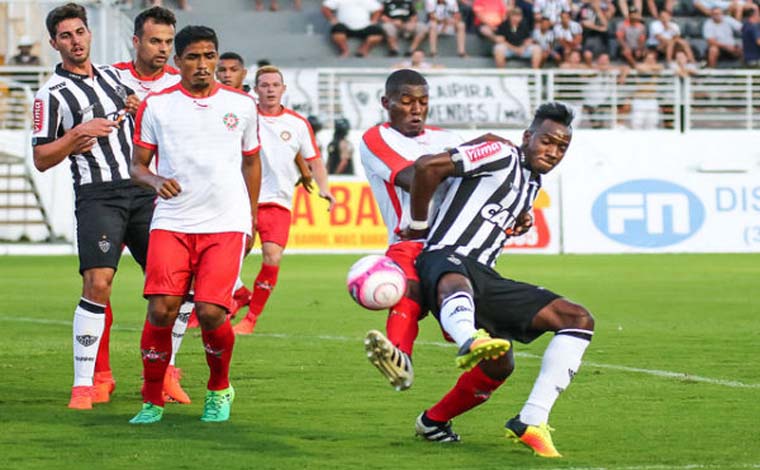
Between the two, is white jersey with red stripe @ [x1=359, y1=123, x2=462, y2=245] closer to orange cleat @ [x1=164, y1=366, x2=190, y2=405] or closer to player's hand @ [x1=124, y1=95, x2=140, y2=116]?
player's hand @ [x1=124, y1=95, x2=140, y2=116]

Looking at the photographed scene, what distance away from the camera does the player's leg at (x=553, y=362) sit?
23.2 ft

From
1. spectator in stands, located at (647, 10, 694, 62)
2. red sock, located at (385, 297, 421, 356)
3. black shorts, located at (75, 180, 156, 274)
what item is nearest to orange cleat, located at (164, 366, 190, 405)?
black shorts, located at (75, 180, 156, 274)

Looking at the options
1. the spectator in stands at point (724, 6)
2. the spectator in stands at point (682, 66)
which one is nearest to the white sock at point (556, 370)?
the spectator in stands at point (682, 66)

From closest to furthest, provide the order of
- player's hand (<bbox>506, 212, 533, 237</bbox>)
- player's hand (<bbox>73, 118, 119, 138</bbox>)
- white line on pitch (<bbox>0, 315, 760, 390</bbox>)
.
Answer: player's hand (<bbox>506, 212, 533, 237</bbox>) < player's hand (<bbox>73, 118, 119, 138</bbox>) < white line on pitch (<bbox>0, 315, 760, 390</bbox>)

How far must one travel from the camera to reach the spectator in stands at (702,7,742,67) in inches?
1227

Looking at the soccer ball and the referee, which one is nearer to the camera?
the soccer ball

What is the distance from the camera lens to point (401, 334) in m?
7.18

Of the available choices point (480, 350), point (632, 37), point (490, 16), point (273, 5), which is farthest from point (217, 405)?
point (632, 37)

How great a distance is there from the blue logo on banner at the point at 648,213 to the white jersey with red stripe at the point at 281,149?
11.2 meters

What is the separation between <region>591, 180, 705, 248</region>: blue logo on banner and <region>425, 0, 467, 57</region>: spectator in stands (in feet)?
23.3

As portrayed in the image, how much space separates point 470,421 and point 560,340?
4.37ft

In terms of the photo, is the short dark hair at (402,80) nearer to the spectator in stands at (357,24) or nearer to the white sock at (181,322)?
the white sock at (181,322)

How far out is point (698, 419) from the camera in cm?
827

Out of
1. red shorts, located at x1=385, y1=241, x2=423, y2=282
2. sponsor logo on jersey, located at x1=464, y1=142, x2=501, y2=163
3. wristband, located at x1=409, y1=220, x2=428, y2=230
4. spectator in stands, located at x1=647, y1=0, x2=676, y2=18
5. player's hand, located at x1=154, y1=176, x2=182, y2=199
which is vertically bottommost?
red shorts, located at x1=385, y1=241, x2=423, y2=282
